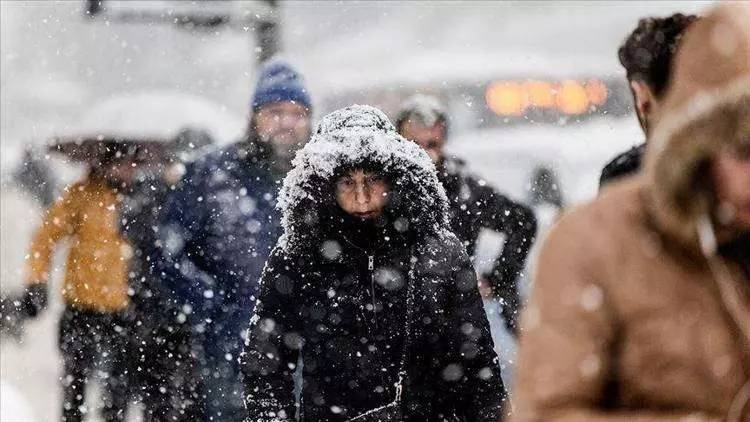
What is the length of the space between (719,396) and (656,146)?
350 millimetres

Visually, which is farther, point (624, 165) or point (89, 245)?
point (89, 245)

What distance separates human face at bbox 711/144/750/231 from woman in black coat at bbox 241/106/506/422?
1.71 m

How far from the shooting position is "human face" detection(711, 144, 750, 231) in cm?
163

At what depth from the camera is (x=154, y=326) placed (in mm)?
5230

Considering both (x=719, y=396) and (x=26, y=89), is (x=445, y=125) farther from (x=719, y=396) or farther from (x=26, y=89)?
(x=26, y=89)

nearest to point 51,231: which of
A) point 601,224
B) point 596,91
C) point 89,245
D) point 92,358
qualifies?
point 89,245

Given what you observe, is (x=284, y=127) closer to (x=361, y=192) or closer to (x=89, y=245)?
(x=361, y=192)

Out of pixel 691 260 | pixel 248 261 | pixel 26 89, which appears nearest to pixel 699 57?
pixel 691 260

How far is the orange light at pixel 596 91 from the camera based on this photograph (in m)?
19.1

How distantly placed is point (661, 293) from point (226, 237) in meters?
3.12

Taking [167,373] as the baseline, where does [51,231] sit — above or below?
above

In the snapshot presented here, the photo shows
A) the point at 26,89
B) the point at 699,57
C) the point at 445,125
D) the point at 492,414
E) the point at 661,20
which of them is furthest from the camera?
the point at 26,89

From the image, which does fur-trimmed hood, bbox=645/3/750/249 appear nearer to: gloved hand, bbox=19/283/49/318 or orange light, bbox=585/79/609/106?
gloved hand, bbox=19/283/49/318

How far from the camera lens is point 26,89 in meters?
47.7
